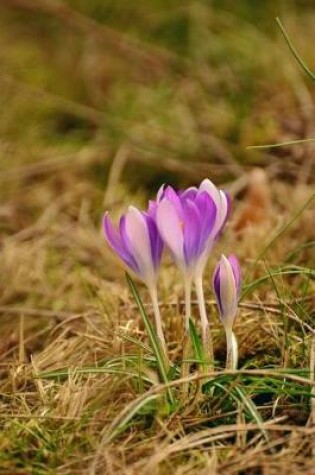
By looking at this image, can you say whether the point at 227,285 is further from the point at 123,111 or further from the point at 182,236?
the point at 123,111

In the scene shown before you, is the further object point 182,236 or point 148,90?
point 148,90

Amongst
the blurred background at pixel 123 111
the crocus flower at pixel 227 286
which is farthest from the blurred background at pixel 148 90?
the crocus flower at pixel 227 286

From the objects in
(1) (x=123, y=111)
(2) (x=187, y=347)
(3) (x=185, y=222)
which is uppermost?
(3) (x=185, y=222)

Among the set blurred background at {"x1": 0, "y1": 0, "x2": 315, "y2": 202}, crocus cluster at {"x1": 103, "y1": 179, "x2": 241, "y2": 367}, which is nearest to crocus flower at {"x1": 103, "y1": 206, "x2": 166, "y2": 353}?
crocus cluster at {"x1": 103, "y1": 179, "x2": 241, "y2": 367}

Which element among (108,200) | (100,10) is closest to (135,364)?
(108,200)

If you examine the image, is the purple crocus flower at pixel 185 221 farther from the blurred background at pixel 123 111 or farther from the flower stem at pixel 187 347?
the blurred background at pixel 123 111

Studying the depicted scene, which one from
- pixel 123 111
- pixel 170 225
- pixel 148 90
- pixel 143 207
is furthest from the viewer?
pixel 148 90

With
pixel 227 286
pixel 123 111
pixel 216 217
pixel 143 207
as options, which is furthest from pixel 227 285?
pixel 123 111

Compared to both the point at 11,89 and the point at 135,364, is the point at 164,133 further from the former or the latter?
the point at 135,364

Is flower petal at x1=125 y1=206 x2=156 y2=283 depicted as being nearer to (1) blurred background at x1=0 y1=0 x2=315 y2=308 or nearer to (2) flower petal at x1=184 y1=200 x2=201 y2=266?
(2) flower petal at x1=184 y1=200 x2=201 y2=266
